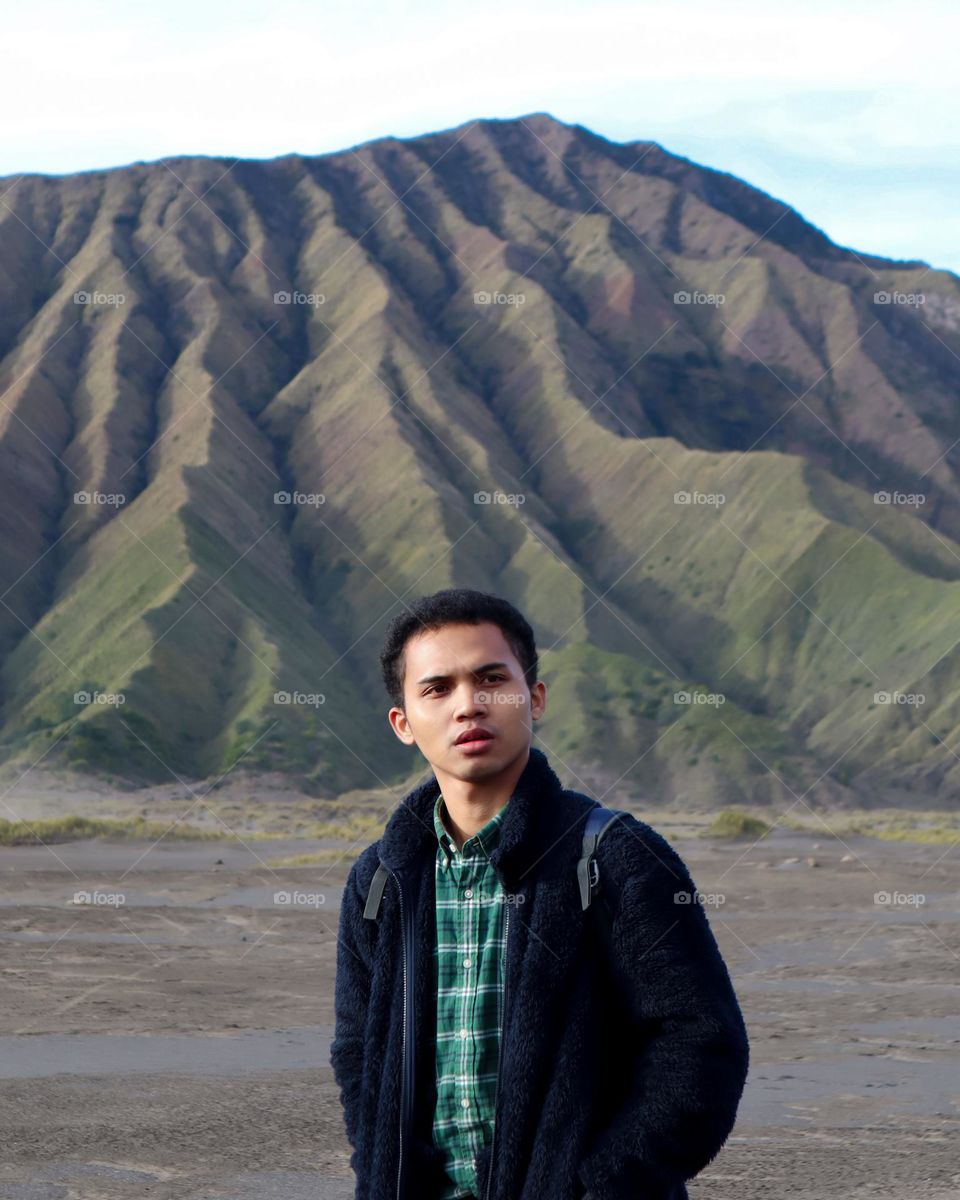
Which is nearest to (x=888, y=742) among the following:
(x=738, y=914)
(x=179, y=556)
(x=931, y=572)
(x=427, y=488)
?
(x=931, y=572)

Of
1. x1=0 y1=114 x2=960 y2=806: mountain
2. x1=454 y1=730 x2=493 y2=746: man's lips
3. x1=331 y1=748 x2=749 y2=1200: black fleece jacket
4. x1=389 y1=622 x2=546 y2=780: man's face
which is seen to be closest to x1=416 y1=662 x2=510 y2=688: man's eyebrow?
x1=389 y1=622 x2=546 y2=780: man's face

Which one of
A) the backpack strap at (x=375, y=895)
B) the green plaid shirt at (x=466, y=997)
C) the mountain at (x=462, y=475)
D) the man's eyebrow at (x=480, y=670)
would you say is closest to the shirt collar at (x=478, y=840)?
the green plaid shirt at (x=466, y=997)

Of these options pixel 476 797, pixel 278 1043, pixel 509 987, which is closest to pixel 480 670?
pixel 476 797

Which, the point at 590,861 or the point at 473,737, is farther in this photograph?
the point at 473,737

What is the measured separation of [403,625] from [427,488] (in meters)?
71.5

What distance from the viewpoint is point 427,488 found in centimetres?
7469

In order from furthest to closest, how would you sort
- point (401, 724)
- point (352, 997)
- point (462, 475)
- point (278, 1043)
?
point (462, 475) → point (278, 1043) → point (401, 724) → point (352, 997)

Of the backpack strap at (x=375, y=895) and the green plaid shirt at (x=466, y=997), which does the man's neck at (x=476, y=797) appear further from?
the backpack strap at (x=375, y=895)

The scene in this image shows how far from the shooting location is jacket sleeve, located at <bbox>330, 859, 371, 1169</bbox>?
10.9 ft

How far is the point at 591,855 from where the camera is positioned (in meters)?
3.03

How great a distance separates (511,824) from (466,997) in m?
0.35

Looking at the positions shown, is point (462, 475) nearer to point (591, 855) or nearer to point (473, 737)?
point (473, 737)

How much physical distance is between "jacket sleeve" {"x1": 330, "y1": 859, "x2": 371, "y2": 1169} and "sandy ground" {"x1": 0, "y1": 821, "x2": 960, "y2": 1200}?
5.40 m

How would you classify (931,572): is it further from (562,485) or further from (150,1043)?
(150,1043)
